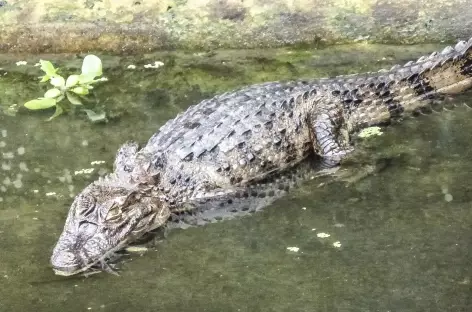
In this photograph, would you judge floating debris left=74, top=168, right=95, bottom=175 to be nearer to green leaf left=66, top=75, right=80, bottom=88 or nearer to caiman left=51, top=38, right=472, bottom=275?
caiman left=51, top=38, right=472, bottom=275

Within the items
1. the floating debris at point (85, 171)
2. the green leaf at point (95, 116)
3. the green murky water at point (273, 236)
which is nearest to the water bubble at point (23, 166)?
the green murky water at point (273, 236)

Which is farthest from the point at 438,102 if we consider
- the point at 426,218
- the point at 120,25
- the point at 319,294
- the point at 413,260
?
the point at 120,25

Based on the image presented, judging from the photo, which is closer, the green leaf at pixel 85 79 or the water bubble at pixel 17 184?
the water bubble at pixel 17 184

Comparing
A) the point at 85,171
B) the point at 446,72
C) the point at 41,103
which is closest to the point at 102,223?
the point at 85,171

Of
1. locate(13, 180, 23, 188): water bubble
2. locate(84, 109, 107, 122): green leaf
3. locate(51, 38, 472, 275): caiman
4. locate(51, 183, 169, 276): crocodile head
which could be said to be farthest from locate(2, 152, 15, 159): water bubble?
locate(51, 183, 169, 276): crocodile head

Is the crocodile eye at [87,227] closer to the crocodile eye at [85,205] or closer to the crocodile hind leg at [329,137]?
the crocodile eye at [85,205]

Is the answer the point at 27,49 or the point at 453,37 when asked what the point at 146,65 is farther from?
the point at 453,37

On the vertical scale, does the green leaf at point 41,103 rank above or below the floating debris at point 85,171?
above

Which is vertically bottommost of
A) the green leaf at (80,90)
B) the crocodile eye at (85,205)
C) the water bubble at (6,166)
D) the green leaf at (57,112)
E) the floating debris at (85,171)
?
the water bubble at (6,166)
